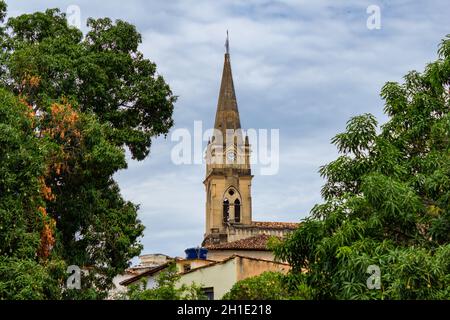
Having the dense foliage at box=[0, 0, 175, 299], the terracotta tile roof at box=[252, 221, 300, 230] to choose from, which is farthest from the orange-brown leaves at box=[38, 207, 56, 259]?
the terracotta tile roof at box=[252, 221, 300, 230]

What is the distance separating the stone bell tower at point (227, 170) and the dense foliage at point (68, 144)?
4329 centimetres

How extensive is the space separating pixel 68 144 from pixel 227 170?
50470 millimetres

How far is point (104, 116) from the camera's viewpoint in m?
30.3

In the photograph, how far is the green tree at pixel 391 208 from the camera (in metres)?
15.5

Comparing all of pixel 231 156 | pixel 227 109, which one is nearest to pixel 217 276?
pixel 231 156

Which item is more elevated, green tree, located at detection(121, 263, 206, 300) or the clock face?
the clock face

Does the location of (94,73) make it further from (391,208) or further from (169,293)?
(391,208)

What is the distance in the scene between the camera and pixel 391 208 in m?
16.6

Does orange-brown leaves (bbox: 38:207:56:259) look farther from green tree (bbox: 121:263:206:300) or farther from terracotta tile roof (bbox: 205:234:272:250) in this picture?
terracotta tile roof (bbox: 205:234:272:250)

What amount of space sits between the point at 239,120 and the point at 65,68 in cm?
5099

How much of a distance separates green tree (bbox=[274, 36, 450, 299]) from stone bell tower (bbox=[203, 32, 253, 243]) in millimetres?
55221

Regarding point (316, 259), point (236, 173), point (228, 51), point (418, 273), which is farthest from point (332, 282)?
point (228, 51)

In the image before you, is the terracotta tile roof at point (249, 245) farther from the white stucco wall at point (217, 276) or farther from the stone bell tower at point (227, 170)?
the stone bell tower at point (227, 170)

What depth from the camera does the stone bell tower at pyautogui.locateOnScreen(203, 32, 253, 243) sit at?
75.8 metres
